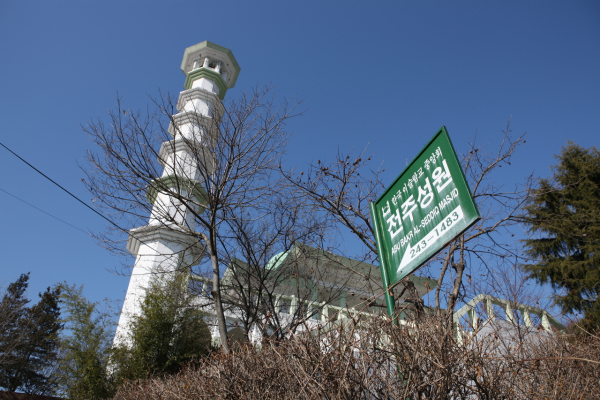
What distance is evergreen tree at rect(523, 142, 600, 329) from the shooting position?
1179 centimetres

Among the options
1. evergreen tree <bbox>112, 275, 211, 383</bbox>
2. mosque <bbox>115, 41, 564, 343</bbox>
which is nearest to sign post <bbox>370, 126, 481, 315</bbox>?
mosque <bbox>115, 41, 564, 343</bbox>

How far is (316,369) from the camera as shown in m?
2.78

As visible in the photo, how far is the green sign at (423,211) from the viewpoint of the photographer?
2.12m

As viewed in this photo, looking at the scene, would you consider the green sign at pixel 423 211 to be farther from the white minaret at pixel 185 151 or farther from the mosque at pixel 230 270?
the white minaret at pixel 185 151

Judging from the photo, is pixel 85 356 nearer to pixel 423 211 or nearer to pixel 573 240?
pixel 423 211

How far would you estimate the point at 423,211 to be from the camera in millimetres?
2434

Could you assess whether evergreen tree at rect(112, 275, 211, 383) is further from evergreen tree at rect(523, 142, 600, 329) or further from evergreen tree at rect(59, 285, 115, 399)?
evergreen tree at rect(523, 142, 600, 329)

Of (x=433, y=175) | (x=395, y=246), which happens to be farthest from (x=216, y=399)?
(x=433, y=175)

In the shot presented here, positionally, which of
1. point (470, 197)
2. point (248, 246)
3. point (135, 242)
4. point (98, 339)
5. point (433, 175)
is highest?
point (135, 242)

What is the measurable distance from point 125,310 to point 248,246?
17.6ft

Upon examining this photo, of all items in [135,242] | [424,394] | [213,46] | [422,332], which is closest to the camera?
[424,394]

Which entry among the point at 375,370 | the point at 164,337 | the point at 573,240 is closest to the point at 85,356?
the point at 164,337

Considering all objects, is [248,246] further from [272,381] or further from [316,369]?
[316,369]

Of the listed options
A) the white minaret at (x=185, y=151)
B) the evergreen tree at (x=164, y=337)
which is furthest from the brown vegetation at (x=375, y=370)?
the white minaret at (x=185, y=151)
